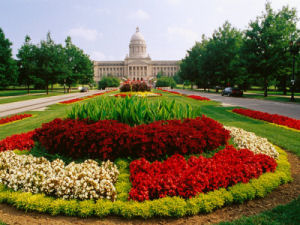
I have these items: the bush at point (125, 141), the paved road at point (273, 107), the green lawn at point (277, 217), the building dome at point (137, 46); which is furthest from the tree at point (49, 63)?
the building dome at point (137, 46)

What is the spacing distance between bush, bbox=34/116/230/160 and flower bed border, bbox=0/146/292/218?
106cm

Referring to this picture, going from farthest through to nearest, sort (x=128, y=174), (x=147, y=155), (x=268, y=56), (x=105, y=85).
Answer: (x=105, y=85)
(x=268, y=56)
(x=147, y=155)
(x=128, y=174)

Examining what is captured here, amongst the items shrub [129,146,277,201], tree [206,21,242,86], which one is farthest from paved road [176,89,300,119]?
tree [206,21,242,86]

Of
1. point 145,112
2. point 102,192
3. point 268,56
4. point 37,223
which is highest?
point 268,56

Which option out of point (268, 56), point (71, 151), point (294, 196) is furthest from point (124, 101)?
point (268, 56)

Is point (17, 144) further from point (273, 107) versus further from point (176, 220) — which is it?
point (273, 107)

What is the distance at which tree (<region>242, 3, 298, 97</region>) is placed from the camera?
95.9 feet

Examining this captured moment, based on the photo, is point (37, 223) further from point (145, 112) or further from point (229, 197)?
point (145, 112)

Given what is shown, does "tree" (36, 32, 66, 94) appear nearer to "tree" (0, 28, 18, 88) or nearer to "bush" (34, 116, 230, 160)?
"tree" (0, 28, 18, 88)

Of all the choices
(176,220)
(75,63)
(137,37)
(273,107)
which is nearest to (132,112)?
(176,220)

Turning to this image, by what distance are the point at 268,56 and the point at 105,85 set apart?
48790 mm

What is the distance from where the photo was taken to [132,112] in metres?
6.35

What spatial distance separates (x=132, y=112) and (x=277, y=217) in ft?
13.1

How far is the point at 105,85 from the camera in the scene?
70188mm
